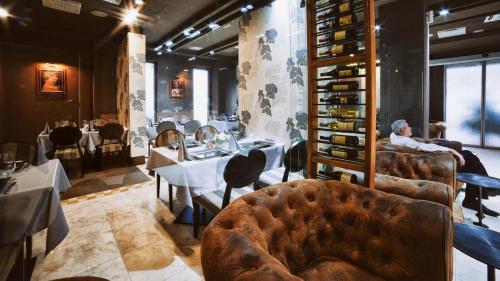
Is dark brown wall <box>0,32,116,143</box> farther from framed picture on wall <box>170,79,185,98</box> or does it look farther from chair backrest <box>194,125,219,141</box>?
chair backrest <box>194,125,219,141</box>

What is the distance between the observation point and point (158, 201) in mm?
3686

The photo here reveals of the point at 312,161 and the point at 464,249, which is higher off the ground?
the point at 312,161

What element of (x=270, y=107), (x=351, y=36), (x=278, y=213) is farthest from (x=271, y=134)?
(x=278, y=213)

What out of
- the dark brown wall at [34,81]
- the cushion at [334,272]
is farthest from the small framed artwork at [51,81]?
the cushion at [334,272]

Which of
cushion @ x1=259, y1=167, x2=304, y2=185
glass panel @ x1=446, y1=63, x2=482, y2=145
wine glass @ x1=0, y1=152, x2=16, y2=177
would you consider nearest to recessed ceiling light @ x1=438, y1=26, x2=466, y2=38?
glass panel @ x1=446, y1=63, x2=482, y2=145

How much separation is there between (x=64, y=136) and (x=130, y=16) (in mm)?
2702

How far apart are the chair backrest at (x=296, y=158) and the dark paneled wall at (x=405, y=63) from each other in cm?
244

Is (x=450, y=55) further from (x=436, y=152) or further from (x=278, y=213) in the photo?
(x=278, y=213)

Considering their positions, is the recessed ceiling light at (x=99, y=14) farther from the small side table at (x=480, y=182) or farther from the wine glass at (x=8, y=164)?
the small side table at (x=480, y=182)

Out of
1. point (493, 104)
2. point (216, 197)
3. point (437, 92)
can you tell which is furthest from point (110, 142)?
point (493, 104)

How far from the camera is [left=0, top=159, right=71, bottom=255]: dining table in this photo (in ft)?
5.36

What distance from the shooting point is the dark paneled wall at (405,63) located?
4.09 m

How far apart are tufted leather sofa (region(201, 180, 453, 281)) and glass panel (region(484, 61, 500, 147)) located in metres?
9.23

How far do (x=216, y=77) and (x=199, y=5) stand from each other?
16.4ft
